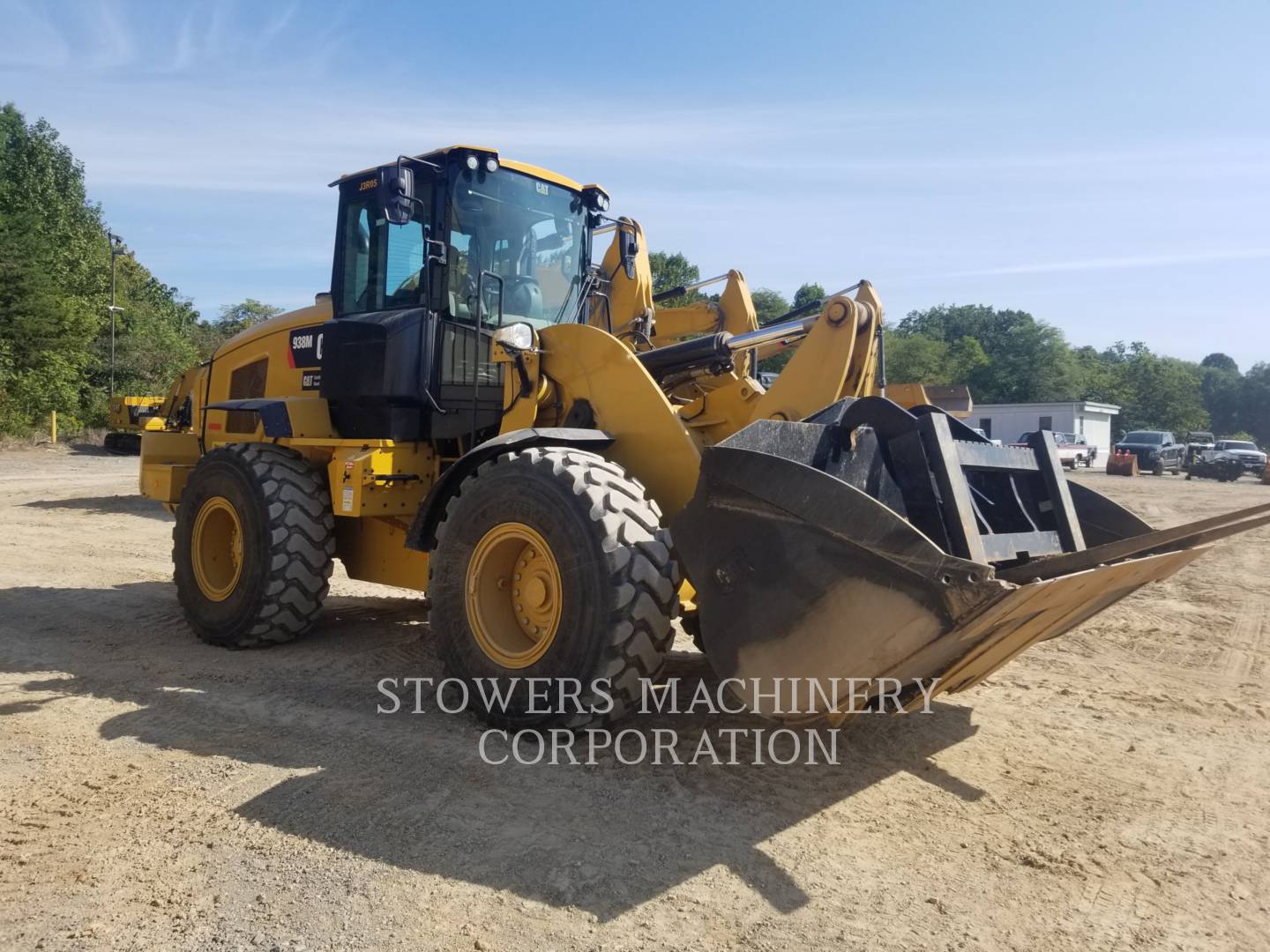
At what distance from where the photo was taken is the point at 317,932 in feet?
8.87

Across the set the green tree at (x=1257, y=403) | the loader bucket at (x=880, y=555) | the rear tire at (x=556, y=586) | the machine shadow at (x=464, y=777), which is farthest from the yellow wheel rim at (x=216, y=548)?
the green tree at (x=1257, y=403)

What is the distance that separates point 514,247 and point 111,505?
465 inches

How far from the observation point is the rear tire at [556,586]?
3834 mm

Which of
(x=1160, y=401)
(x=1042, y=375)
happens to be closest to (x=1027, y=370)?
(x=1042, y=375)

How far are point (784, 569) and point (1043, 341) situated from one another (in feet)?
241

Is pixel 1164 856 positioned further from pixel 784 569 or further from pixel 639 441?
pixel 639 441

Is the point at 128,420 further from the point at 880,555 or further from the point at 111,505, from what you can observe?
the point at 880,555

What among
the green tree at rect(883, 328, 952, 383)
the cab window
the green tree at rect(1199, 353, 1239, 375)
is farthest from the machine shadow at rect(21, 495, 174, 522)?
the green tree at rect(1199, 353, 1239, 375)

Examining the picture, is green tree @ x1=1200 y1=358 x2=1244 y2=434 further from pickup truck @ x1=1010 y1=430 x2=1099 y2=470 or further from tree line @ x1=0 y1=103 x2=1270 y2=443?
pickup truck @ x1=1010 y1=430 x2=1099 y2=470

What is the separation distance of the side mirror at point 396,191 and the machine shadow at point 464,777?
2.52 metres

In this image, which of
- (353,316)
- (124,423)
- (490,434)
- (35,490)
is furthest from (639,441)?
(124,423)

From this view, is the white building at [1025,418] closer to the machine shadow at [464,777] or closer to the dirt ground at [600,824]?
the dirt ground at [600,824]

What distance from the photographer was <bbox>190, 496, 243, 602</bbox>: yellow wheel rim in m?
6.15

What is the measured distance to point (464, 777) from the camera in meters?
3.82
